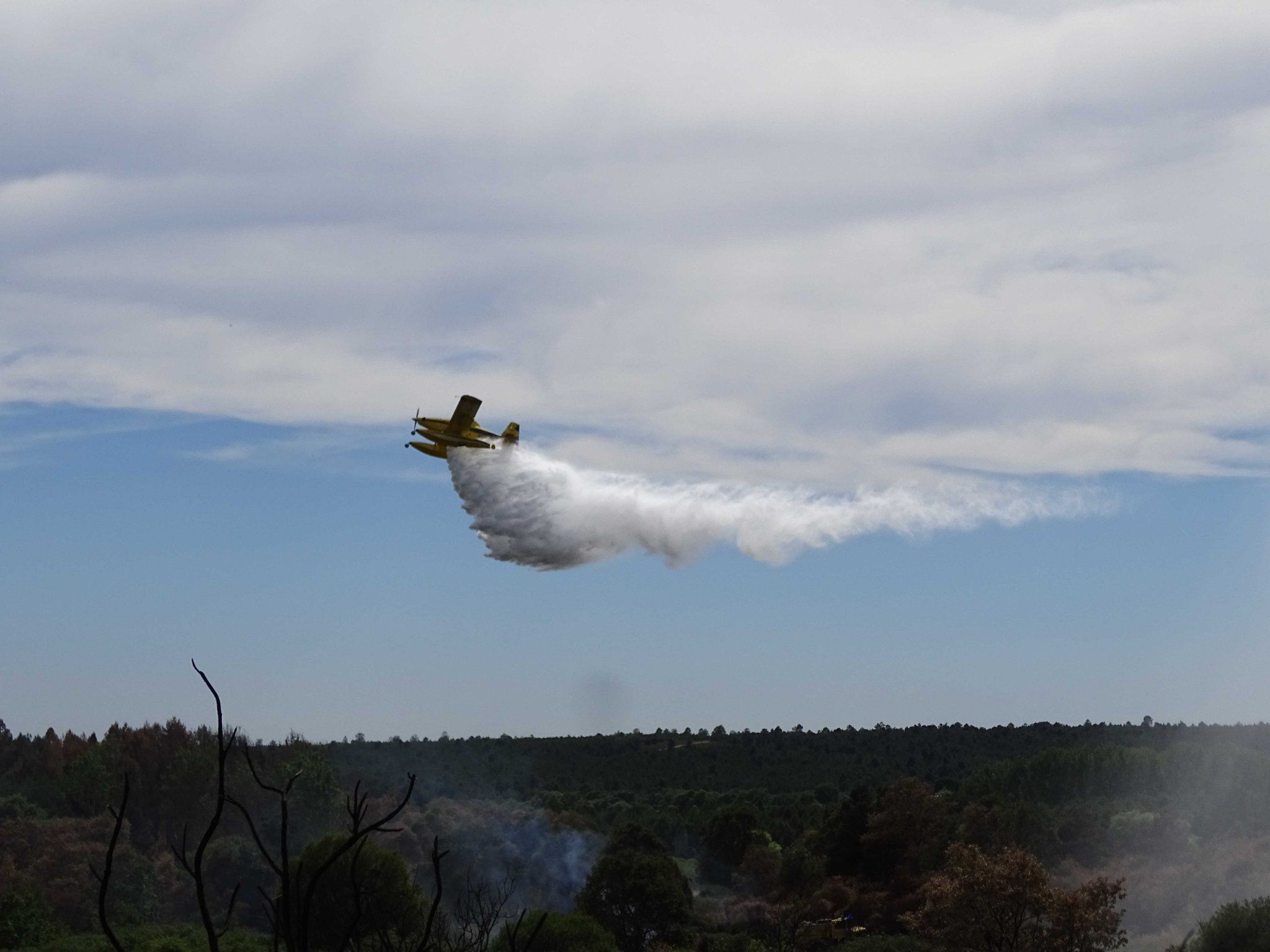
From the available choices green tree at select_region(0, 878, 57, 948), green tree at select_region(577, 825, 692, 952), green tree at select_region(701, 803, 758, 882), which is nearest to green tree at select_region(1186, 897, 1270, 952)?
green tree at select_region(577, 825, 692, 952)

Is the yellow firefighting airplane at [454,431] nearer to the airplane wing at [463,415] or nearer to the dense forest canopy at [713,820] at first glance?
the airplane wing at [463,415]

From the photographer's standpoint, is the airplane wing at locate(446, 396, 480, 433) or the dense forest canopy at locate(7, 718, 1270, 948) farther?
the dense forest canopy at locate(7, 718, 1270, 948)

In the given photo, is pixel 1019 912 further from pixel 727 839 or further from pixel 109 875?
pixel 727 839

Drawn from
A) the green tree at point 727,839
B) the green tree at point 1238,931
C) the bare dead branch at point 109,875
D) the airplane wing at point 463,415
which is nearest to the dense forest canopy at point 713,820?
the green tree at point 727,839

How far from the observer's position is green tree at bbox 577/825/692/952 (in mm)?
73062

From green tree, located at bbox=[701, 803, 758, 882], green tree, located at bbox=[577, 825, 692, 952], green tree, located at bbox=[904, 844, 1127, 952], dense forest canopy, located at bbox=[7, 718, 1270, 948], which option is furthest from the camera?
green tree, located at bbox=[701, 803, 758, 882]

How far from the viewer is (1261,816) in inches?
3583

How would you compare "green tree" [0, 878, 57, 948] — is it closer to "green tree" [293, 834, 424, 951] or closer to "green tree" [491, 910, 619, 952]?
"green tree" [293, 834, 424, 951]

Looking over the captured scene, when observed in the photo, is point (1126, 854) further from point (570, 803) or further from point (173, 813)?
point (173, 813)

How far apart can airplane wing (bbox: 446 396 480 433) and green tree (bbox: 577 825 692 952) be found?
29.1 metres

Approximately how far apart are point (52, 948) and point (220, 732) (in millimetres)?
67694

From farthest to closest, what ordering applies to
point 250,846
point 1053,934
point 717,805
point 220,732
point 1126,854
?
point 717,805 → point 250,846 → point 1126,854 → point 1053,934 → point 220,732

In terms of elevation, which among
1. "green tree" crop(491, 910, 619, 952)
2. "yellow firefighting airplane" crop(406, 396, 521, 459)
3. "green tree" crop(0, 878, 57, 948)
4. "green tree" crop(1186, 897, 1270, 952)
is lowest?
"green tree" crop(0, 878, 57, 948)

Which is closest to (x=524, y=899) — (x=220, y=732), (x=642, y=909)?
(x=642, y=909)
